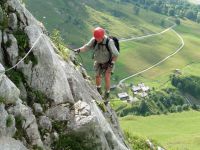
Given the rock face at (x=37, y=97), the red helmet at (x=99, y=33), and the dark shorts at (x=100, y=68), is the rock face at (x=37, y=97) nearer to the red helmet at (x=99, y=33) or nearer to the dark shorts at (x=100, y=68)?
the red helmet at (x=99, y=33)

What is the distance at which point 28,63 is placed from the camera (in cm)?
1942

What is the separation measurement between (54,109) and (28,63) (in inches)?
90.2

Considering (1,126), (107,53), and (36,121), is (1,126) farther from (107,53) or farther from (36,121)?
(107,53)

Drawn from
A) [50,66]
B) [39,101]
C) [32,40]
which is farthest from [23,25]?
[39,101]

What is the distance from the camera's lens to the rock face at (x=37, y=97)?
694 inches

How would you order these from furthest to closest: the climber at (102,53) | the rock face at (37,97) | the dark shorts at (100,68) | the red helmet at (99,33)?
the dark shorts at (100,68), the climber at (102,53), the red helmet at (99,33), the rock face at (37,97)

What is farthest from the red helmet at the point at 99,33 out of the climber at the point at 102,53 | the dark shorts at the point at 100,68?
the dark shorts at the point at 100,68

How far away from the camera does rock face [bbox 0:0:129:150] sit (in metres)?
17.6

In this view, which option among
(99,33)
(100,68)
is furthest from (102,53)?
(99,33)

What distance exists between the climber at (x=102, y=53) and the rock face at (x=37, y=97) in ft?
13.6

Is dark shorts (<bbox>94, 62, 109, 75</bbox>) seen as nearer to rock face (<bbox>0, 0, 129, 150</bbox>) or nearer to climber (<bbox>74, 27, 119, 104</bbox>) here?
climber (<bbox>74, 27, 119, 104</bbox>)

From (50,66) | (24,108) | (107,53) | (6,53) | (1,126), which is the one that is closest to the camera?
(1,126)

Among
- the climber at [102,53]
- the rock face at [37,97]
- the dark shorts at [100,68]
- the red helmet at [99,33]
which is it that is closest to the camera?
the rock face at [37,97]

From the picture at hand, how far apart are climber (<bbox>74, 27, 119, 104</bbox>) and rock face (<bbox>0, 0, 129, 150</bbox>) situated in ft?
13.6
